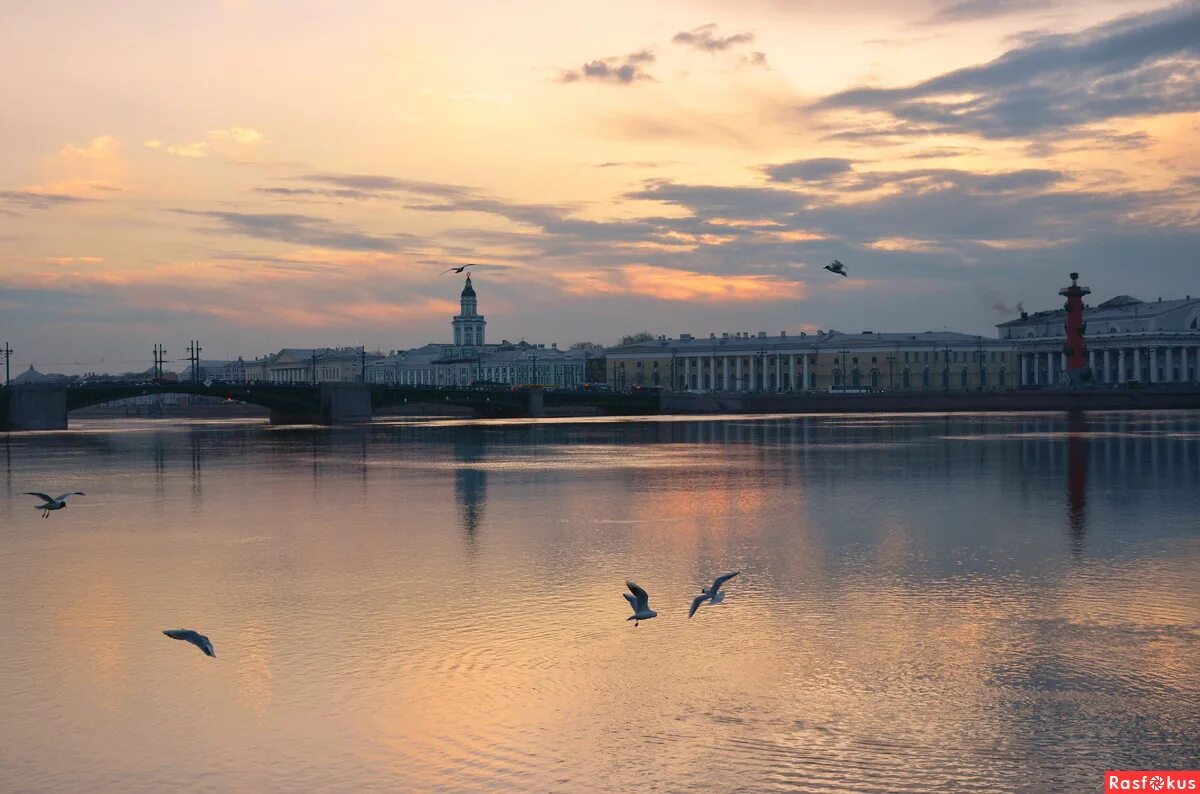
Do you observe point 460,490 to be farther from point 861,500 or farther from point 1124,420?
point 1124,420

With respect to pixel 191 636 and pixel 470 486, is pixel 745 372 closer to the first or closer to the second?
pixel 470 486

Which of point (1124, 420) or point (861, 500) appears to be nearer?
point (861, 500)

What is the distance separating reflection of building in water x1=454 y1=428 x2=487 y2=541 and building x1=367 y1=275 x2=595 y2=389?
85.6 metres

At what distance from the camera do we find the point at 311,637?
481 inches

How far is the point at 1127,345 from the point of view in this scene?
364ft

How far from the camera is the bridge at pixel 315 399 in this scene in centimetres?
6612

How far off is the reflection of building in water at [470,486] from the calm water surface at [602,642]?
22cm

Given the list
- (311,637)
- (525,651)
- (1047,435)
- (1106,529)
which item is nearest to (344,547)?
(311,637)

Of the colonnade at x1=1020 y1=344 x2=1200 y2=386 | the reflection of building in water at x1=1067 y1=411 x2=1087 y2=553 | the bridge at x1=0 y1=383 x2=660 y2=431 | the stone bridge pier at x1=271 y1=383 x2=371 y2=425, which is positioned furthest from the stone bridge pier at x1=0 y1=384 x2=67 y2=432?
the colonnade at x1=1020 y1=344 x2=1200 y2=386

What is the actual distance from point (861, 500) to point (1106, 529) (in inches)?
Result: 216

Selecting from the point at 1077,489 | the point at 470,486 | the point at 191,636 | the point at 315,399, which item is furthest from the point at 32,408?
the point at 191,636

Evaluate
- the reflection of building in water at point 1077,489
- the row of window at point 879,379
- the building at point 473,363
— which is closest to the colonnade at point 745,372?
the row of window at point 879,379

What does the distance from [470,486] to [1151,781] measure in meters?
21.5

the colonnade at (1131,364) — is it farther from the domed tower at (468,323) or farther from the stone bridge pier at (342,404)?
the domed tower at (468,323)
